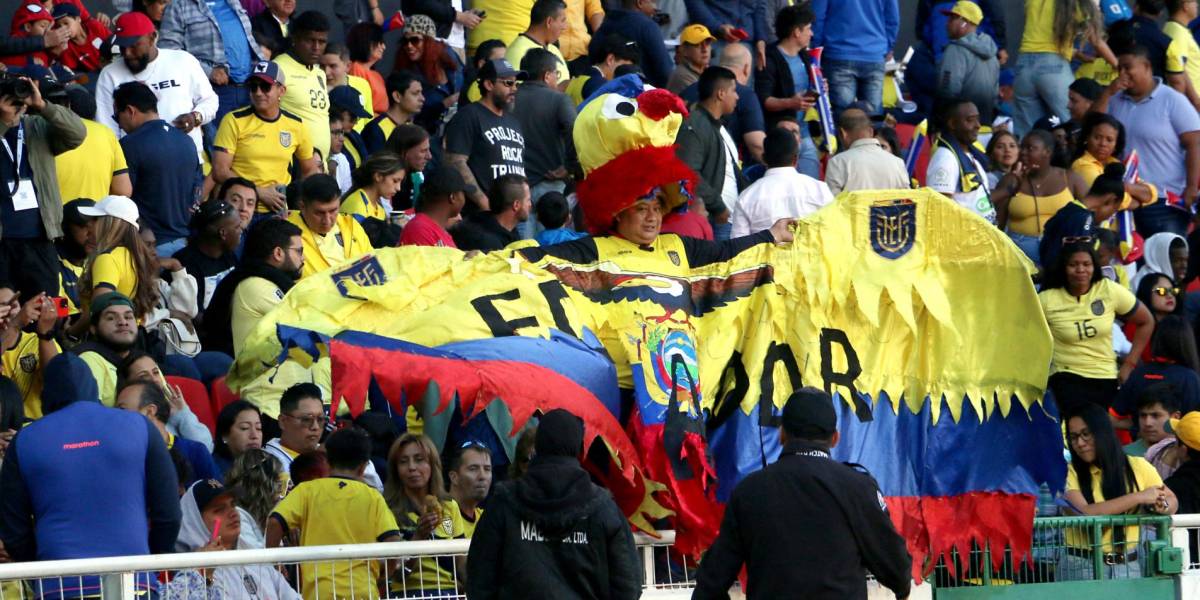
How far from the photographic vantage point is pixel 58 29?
501 inches

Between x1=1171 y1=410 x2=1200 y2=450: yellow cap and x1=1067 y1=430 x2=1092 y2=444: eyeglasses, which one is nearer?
x1=1067 y1=430 x2=1092 y2=444: eyeglasses

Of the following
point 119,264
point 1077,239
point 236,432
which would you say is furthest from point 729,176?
point 236,432

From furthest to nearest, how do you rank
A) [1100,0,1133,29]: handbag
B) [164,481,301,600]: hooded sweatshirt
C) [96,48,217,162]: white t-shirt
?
[1100,0,1133,29]: handbag → [96,48,217,162]: white t-shirt → [164,481,301,600]: hooded sweatshirt

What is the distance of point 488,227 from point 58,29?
3.44 metres

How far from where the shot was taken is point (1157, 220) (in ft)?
48.9

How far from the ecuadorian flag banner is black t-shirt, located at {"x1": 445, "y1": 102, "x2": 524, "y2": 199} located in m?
4.25

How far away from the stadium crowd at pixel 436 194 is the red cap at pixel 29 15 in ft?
0.08

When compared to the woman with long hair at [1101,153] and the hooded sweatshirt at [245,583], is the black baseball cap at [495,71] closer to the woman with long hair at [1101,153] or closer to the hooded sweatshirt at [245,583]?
the woman with long hair at [1101,153]

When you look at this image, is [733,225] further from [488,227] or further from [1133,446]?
[1133,446]

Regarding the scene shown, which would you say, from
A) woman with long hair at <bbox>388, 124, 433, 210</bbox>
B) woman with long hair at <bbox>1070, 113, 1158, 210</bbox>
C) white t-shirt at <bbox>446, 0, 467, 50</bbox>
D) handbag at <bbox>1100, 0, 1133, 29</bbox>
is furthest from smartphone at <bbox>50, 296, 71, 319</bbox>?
handbag at <bbox>1100, 0, 1133, 29</bbox>

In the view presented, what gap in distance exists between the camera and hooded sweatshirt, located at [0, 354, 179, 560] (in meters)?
6.90

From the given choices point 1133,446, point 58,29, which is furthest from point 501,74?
point 1133,446

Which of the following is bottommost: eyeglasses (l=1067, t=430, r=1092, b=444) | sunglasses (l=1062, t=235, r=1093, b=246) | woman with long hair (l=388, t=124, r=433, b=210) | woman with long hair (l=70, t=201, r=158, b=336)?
eyeglasses (l=1067, t=430, r=1092, b=444)

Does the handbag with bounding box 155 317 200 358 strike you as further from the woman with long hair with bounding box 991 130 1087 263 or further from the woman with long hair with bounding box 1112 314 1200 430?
the woman with long hair with bounding box 991 130 1087 263
